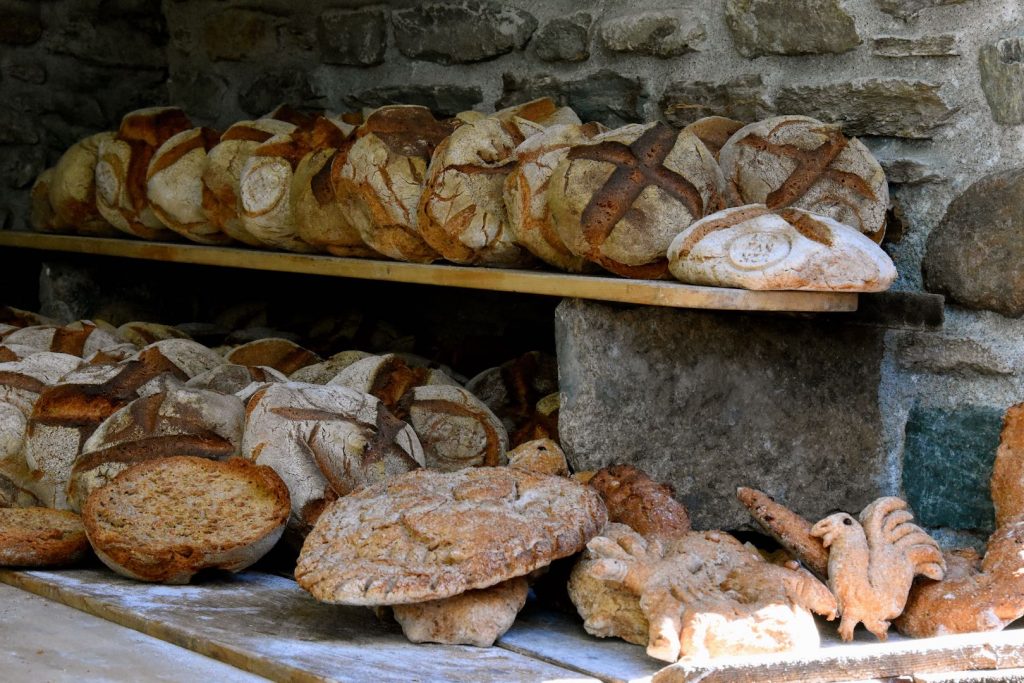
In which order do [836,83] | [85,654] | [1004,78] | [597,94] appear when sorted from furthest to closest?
[597,94]
[836,83]
[1004,78]
[85,654]

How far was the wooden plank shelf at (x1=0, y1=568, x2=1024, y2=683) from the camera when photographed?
1804 millimetres

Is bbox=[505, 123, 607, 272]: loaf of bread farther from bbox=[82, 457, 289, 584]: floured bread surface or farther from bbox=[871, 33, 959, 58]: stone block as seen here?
bbox=[82, 457, 289, 584]: floured bread surface

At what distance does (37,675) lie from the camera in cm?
193

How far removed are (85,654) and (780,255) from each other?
1.35m

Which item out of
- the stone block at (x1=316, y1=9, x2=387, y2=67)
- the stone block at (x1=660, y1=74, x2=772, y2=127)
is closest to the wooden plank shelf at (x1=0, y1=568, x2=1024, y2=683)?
the stone block at (x1=660, y1=74, x2=772, y2=127)

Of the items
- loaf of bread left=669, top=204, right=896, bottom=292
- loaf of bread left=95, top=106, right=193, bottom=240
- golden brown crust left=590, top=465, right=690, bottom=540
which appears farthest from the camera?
loaf of bread left=95, top=106, right=193, bottom=240

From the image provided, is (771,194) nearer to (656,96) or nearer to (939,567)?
(656,96)

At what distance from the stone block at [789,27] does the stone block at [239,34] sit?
75.6 inches

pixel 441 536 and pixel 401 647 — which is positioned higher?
pixel 441 536

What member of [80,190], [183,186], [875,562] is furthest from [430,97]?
[875,562]

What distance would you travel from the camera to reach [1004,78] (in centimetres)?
265

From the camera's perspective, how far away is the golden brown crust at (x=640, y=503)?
2.30 m

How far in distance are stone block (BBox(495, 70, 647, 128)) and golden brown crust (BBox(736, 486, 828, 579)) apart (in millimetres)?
1379

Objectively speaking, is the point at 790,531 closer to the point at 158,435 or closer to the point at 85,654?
the point at 85,654
